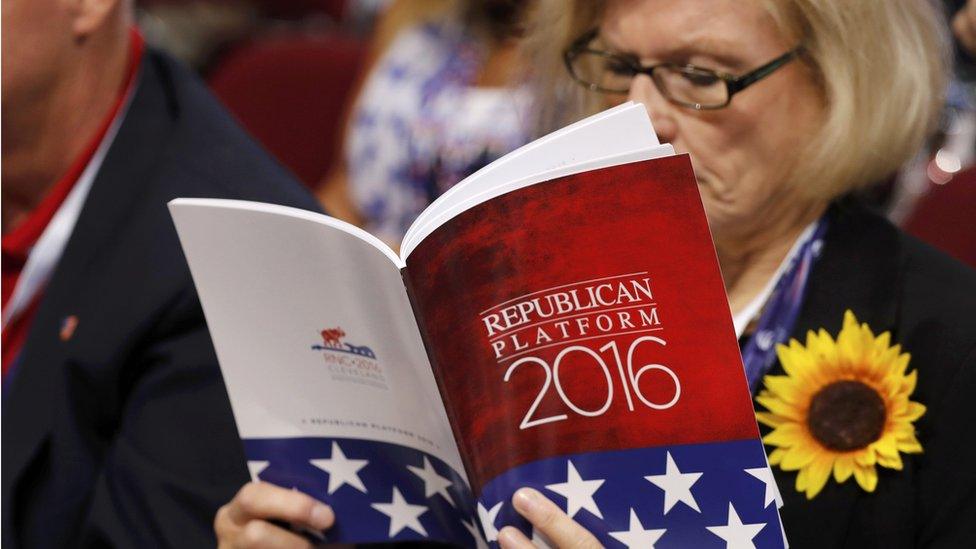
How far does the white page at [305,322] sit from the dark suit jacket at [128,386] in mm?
164

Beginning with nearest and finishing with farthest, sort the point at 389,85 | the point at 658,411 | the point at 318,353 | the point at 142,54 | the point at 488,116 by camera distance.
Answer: the point at 658,411, the point at 318,353, the point at 142,54, the point at 488,116, the point at 389,85

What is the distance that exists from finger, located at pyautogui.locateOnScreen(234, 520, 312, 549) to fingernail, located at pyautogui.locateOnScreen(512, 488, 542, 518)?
25cm

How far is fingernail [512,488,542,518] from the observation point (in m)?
0.96

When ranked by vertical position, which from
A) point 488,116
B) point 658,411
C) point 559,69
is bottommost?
point 658,411

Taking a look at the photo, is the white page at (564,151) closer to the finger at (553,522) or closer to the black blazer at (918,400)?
the finger at (553,522)

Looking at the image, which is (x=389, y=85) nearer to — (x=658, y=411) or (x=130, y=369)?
(x=130, y=369)

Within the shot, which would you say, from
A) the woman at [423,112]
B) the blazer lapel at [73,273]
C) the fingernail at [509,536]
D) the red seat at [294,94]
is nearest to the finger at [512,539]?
the fingernail at [509,536]

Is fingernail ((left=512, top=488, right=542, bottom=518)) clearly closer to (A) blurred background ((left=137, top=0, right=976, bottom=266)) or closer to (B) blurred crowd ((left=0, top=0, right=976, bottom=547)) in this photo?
(B) blurred crowd ((left=0, top=0, right=976, bottom=547))

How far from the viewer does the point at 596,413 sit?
0.95m

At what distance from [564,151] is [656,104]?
28 cm

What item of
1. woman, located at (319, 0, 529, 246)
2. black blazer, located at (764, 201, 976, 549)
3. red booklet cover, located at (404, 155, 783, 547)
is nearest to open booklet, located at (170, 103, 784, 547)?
red booklet cover, located at (404, 155, 783, 547)

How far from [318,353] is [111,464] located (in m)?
0.34

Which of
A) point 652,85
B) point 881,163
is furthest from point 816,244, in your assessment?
point 652,85

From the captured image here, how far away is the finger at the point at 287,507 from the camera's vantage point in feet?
3.57
